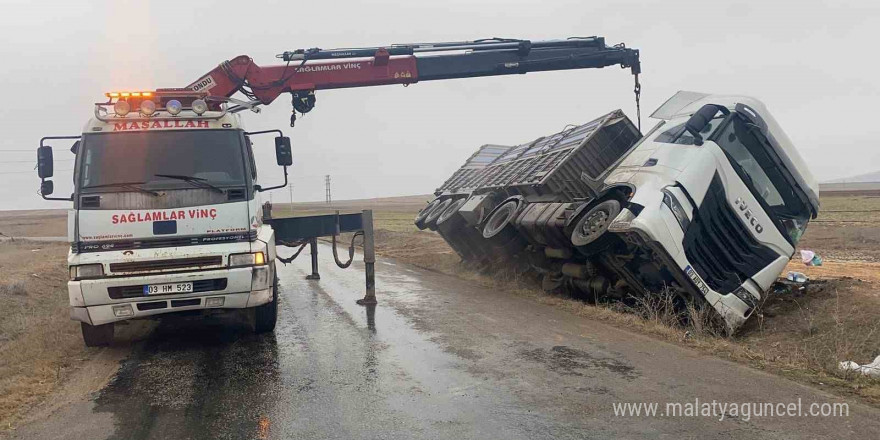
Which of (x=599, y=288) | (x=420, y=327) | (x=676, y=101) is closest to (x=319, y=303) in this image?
(x=420, y=327)

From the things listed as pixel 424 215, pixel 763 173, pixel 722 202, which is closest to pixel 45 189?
pixel 722 202

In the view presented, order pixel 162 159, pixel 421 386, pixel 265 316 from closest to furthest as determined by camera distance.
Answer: pixel 421 386, pixel 162 159, pixel 265 316

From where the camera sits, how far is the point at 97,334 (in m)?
6.90

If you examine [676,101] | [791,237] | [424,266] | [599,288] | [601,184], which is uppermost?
[676,101]

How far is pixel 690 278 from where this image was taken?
760cm

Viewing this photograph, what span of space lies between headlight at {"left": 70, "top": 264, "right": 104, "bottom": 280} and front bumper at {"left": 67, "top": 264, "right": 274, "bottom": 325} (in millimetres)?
62

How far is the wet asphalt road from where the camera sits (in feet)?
13.9

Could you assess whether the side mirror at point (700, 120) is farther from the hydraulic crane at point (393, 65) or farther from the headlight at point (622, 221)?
the hydraulic crane at point (393, 65)

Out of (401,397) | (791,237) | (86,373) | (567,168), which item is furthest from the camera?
(567,168)

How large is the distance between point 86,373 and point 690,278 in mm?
6755

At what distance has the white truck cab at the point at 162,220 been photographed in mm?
6230

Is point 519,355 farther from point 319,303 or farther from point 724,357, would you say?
point 319,303

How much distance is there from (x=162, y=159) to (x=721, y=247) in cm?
701

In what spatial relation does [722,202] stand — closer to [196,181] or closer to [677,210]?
[677,210]
